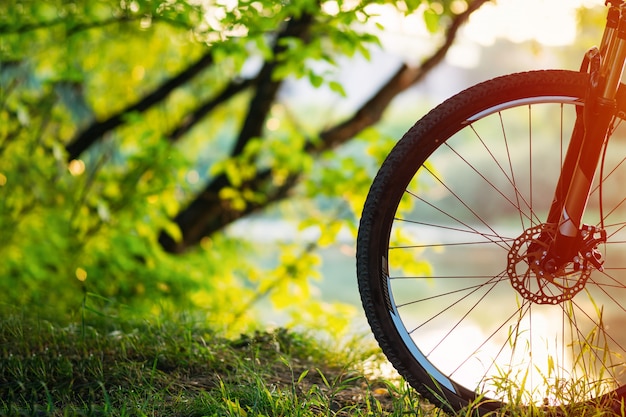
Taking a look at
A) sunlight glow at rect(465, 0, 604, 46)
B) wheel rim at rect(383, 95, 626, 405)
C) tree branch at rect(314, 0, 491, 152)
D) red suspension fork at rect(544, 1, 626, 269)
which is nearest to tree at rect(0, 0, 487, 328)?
tree branch at rect(314, 0, 491, 152)

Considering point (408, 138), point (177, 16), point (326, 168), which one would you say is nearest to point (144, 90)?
point (326, 168)

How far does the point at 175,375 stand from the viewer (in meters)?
1.73

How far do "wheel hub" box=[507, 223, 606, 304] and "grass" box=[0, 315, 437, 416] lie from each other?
38 centimetres

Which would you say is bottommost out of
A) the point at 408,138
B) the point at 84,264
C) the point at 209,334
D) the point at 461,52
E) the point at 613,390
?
the point at 84,264

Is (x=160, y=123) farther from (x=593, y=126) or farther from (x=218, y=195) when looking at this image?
(x=593, y=126)

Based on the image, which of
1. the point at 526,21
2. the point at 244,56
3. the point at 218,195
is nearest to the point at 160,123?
the point at 218,195

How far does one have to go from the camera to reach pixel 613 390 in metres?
1.53

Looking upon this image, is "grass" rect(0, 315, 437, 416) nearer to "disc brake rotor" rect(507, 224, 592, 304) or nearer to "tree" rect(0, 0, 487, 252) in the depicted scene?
"disc brake rotor" rect(507, 224, 592, 304)

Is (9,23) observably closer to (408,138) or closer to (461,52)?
(408,138)

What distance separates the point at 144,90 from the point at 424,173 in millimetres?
2376

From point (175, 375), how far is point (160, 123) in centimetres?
335

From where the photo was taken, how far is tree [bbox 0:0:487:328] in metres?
2.64

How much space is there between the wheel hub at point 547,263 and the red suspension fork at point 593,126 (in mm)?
13

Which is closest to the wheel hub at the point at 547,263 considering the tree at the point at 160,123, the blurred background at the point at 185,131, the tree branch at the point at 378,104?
the blurred background at the point at 185,131
